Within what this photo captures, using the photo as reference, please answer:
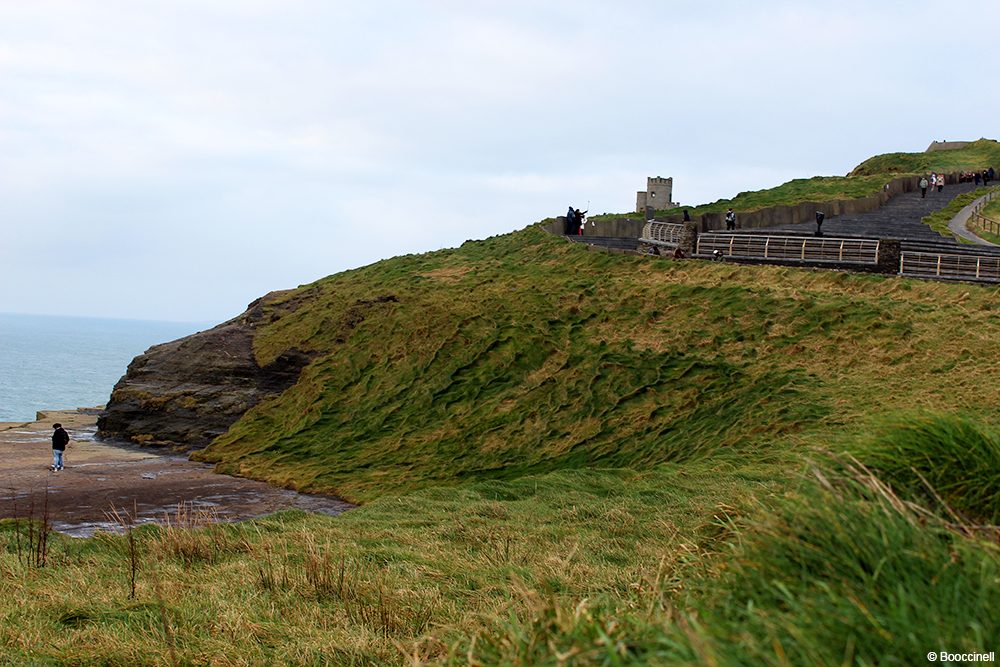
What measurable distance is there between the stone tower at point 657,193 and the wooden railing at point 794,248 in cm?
3029

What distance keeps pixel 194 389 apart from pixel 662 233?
71.4ft

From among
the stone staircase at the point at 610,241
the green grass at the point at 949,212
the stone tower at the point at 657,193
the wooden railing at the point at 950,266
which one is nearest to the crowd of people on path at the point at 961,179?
the green grass at the point at 949,212

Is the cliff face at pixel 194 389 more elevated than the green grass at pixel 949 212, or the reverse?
the green grass at pixel 949 212

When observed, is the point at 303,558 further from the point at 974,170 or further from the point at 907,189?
the point at 974,170

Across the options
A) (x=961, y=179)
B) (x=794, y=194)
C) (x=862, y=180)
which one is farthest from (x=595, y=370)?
(x=961, y=179)

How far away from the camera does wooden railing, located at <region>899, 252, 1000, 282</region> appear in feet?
103

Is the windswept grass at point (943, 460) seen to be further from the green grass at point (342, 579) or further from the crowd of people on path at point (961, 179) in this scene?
the crowd of people on path at point (961, 179)

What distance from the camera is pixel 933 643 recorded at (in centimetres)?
432

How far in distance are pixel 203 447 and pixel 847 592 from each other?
98.3 ft

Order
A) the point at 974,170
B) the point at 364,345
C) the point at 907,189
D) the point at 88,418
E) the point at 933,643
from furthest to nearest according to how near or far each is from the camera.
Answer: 1. the point at 974,170
2. the point at 907,189
3. the point at 88,418
4. the point at 364,345
5. the point at 933,643

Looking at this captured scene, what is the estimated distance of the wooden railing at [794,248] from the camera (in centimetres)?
3522

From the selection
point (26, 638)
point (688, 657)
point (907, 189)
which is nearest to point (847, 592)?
point (688, 657)

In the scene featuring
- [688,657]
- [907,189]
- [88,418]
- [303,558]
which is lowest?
[88,418]

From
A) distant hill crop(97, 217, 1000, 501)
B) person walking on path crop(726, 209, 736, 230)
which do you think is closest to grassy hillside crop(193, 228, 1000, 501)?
distant hill crop(97, 217, 1000, 501)
